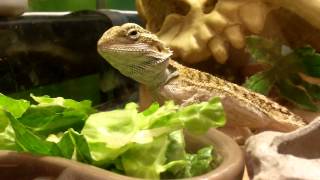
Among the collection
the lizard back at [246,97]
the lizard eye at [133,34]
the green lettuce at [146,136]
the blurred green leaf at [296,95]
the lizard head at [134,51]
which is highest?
the green lettuce at [146,136]

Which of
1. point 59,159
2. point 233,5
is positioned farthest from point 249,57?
point 59,159

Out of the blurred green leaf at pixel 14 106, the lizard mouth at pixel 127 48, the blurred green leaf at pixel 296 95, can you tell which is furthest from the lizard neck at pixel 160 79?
the blurred green leaf at pixel 14 106

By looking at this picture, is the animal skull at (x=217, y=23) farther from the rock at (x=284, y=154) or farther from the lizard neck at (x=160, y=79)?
the rock at (x=284, y=154)

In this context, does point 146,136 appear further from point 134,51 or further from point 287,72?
point 287,72

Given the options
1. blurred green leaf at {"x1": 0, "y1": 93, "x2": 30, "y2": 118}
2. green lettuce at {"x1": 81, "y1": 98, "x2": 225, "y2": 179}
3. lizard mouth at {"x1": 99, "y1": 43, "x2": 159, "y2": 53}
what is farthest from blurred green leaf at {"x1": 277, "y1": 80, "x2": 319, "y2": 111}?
blurred green leaf at {"x1": 0, "y1": 93, "x2": 30, "y2": 118}

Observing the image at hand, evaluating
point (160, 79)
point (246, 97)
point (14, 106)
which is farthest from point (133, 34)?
point (14, 106)
